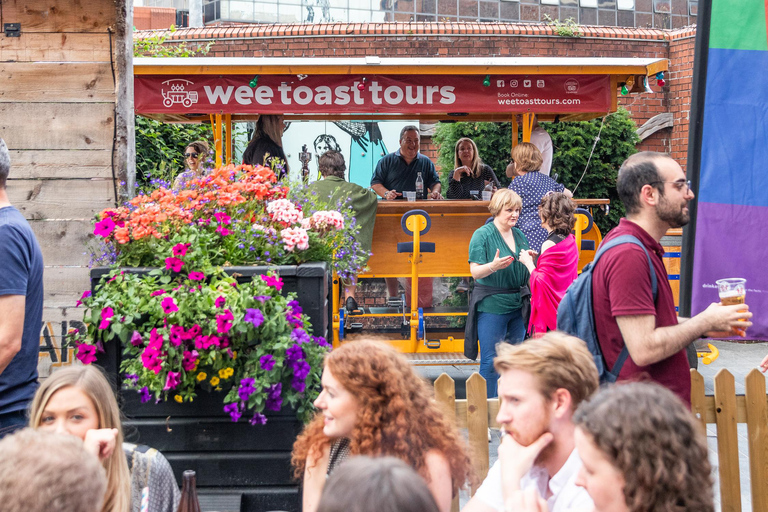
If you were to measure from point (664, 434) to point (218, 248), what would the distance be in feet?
7.26

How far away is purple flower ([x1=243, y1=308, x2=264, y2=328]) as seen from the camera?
112 inches

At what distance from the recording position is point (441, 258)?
7.62m

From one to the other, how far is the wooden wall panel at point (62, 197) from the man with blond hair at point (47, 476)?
2.67m

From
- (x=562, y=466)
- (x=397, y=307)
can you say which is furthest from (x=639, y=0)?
(x=562, y=466)

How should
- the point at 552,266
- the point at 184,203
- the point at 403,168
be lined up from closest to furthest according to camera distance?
the point at 184,203 → the point at 552,266 → the point at 403,168

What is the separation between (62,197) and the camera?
12.5 feet

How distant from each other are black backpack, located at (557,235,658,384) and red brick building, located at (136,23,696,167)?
965 cm

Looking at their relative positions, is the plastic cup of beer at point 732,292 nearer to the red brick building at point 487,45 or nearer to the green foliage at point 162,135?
the green foliage at point 162,135

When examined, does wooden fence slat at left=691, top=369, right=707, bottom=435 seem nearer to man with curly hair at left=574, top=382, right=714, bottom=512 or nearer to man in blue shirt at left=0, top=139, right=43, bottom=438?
man with curly hair at left=574, top=382, right=714, bottom=512

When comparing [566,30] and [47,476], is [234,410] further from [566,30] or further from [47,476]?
[566,30]

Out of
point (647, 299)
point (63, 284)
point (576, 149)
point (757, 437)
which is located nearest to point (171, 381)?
point (63, 284)

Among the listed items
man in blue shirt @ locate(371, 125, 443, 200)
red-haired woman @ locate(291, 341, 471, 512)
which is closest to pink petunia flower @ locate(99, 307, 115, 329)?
red-haired woman @ locate(291, 341, 471, 512)

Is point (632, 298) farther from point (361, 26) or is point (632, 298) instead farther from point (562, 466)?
point (361, 26)

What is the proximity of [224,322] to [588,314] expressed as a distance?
1.41 m
